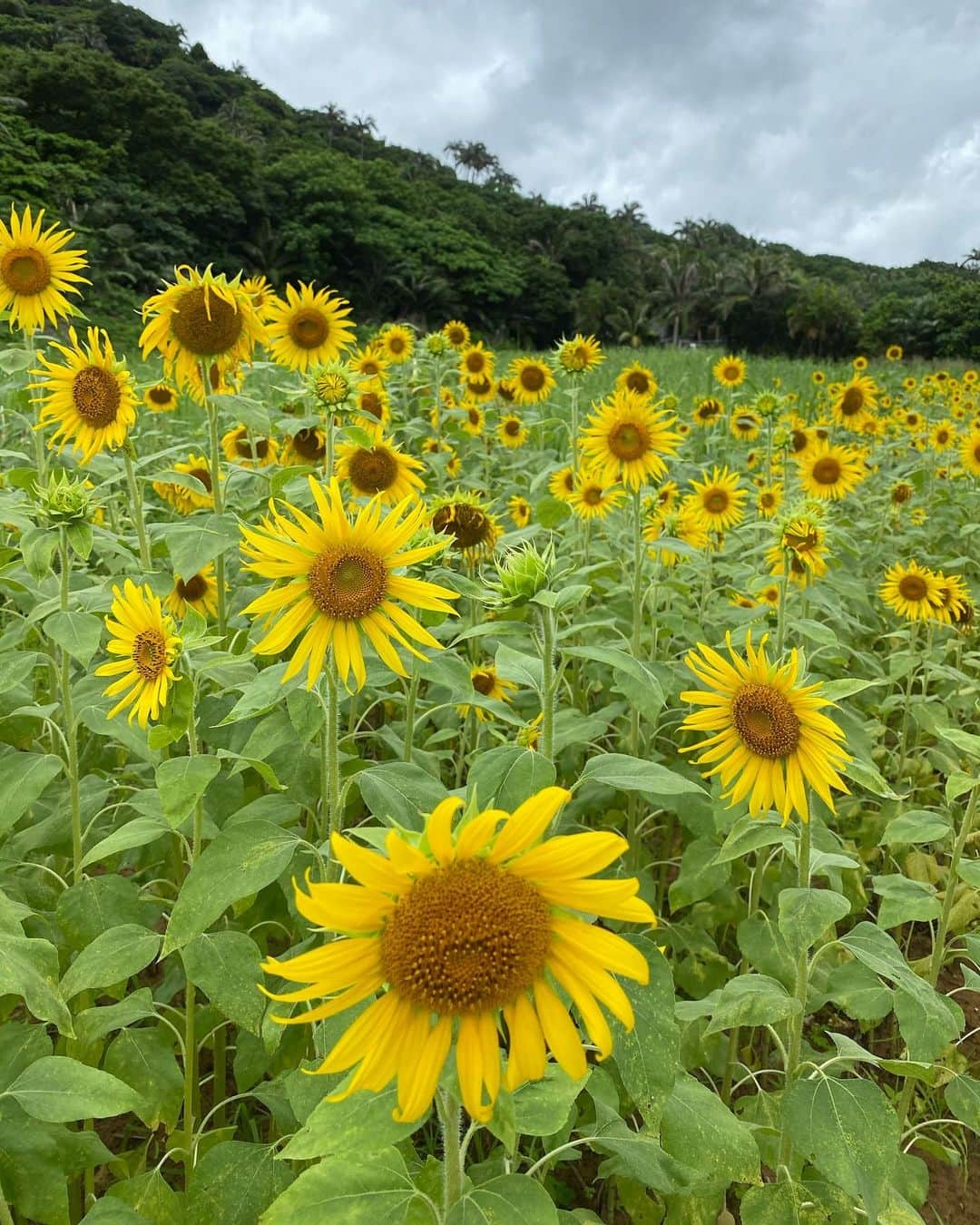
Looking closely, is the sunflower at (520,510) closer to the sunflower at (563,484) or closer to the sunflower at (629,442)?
the sunflower at (563,484)

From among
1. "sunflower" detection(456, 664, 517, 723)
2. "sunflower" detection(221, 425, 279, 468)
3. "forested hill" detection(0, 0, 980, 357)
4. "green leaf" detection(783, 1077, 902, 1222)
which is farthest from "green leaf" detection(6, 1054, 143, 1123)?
"forested hill" detection(0, 0, 980, 357)

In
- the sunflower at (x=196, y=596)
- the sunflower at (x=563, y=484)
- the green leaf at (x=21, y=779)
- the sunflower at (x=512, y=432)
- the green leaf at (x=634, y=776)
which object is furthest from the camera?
the sunflower at (x=512, y=432)

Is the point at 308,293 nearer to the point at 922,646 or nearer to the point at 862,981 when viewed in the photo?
the point at 862,981

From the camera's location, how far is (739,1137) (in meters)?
1.29

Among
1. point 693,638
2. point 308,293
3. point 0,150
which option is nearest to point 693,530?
point 693,638

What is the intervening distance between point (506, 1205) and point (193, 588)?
2.22m

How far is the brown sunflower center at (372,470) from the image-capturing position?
2984mm

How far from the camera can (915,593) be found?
12.4 ft

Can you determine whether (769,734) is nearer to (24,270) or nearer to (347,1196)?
(347,1196)

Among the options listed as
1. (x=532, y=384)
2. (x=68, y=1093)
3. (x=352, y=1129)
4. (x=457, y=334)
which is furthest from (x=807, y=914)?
(x=457, y=334)

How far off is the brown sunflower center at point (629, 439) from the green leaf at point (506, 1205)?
108 inches

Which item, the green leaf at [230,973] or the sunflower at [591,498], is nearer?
the green leaf at [230,973]

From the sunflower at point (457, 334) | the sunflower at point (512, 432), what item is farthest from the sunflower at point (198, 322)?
the sunflower at point (457, 334)

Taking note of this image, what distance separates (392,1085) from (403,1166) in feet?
0.47
